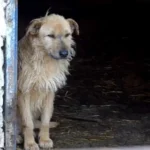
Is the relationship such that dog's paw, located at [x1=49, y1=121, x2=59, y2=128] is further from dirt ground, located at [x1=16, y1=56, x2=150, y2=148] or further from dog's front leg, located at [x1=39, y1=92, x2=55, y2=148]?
dog's front leg, located at [x1=39, y1=92, x2=55, y2=148]

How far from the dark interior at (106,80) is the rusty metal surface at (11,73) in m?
0.70

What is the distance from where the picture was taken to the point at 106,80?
9.23 m

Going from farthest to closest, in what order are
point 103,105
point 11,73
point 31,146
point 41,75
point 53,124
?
point 103,105 → point 53,124 → point 41,75 → point 31,146 → point 11,73

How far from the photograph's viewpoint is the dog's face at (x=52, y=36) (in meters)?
6.00

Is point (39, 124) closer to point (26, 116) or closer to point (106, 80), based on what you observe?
point (26, 116)

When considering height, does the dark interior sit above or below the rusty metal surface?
below

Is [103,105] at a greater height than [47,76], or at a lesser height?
lesser

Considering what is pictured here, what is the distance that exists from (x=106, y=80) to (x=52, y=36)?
3274mm

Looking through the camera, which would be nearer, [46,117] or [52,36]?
[52,36]

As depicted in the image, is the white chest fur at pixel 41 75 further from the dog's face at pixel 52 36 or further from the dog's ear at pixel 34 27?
the dog's ear at pixel 34 27

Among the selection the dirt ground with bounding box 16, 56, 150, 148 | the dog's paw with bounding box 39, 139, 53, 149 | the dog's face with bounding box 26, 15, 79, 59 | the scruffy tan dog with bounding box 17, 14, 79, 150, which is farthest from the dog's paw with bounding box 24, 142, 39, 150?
the dog's face with bounding box 26, 15, 79, 59

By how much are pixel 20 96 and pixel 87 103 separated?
2.04 m

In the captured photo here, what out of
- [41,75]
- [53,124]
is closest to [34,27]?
[41,75]

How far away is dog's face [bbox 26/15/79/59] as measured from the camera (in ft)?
19.7
